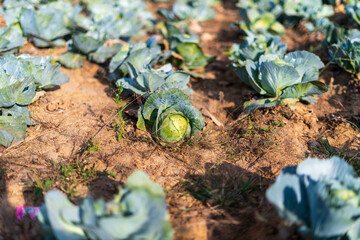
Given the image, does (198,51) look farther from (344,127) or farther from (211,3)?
(211,3)

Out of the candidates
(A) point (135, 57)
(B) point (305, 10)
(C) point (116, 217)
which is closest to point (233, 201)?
(C) point (116, 217)

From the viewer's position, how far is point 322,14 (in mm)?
5195

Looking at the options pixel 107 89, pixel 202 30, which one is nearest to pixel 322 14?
pixel 202 30

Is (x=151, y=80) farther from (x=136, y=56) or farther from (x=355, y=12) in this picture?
(x=355, y=12)

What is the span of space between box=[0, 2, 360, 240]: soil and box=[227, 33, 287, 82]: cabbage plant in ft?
1.10

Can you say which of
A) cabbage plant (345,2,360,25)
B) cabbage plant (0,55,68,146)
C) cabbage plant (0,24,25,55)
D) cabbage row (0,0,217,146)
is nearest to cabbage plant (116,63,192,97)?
cabbage row (0,0,217,146)

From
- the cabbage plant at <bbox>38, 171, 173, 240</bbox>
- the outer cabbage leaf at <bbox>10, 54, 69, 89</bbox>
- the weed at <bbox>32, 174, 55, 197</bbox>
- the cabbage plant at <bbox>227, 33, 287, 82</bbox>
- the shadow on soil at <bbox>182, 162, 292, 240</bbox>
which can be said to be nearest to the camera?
the cabbage plant at <bbox>38, 171, 173, 240</bbox>

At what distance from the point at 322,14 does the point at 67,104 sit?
14.1 feet

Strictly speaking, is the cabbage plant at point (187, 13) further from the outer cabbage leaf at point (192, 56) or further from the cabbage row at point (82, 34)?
the outer cabbage leaf at point (192, 56)

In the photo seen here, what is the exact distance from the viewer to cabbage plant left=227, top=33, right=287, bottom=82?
3729mm

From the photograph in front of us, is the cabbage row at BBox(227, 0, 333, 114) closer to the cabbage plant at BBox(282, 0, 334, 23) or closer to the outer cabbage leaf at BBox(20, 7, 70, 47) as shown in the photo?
the cabbage plant at BBox(282, 0, 334, 23)

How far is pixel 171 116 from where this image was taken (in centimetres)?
279

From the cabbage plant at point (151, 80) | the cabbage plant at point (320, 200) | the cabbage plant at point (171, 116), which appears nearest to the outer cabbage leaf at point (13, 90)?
the cabbage plant at point (151, 80)

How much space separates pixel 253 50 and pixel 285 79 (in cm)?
80
